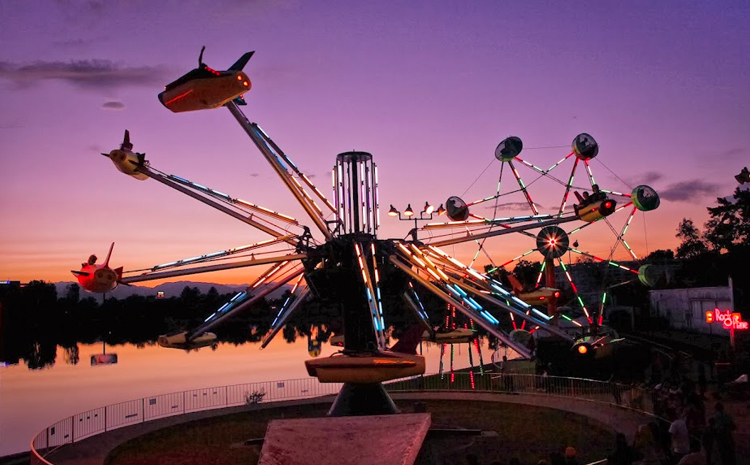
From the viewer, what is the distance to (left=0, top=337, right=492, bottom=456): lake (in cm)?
4206

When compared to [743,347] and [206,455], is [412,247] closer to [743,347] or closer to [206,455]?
[206,455]

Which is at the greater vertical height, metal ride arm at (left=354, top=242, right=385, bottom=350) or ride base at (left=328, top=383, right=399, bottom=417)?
metal ride arm at (left=354, top=242, right=385, bottom=350)

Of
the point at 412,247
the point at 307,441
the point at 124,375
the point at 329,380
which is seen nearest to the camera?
the point at 307,441

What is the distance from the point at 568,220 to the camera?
1922 centimetres

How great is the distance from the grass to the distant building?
30.0 meters

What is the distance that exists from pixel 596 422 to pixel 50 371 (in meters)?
58.0

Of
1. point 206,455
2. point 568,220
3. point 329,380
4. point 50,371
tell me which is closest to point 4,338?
point 206,455

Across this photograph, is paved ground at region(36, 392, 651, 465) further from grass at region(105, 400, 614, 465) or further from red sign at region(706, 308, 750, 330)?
red sign at region(706, 308, 750, 330)

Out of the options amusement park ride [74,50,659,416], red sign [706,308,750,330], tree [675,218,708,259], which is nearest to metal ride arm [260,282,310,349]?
amusement park ride [74,50,659,416]

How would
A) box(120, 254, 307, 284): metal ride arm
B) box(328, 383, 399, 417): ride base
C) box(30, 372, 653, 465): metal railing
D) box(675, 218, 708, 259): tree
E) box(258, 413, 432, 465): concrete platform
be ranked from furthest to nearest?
box(675, 218, 708, 259): tree → box(30, 372, 653, 465): metal railing → box(328, 383, 399, 417): ride base → box(120, 254, 307, 284): metal ride arm → box(258, 413, 432, 465): concrete platform

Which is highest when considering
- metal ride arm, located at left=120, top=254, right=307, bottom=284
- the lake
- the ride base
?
metal ride arm, located at left=120, top=254, right=307, bottom=284

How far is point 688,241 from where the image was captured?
115 metres

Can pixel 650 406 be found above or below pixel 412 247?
below

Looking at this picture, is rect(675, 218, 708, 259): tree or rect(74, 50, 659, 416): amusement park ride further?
rect(675, 218, 708, 259): tree
